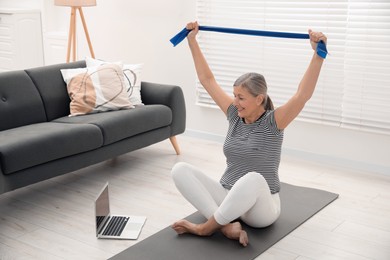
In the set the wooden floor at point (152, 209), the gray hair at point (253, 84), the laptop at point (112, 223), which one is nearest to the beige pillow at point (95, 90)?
the wooden floor at point (152, 209)

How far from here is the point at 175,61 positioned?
5145 millimetres

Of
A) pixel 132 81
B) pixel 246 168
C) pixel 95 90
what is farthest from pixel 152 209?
pixel 132 81

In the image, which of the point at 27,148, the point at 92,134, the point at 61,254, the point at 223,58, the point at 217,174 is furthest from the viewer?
the point at 223,58

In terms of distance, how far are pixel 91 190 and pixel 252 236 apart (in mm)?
1257

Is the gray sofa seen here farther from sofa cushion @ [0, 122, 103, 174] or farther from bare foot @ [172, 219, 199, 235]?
bare foot @ [172, 219, 199, 235]

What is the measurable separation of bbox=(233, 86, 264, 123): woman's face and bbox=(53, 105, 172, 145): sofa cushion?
118 centimetres

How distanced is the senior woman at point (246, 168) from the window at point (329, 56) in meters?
1.35

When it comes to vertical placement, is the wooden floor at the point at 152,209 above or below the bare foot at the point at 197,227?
below

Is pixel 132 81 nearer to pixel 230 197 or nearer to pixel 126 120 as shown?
pixel 126 120

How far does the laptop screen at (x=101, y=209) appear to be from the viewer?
302 cm

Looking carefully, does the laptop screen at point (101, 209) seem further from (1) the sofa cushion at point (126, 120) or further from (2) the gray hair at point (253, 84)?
(2) the gray hair at point (253, 84)

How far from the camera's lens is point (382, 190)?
12.5 ft

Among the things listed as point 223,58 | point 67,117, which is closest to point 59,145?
point 67,117

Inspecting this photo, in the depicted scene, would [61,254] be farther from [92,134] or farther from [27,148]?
[92,134]
